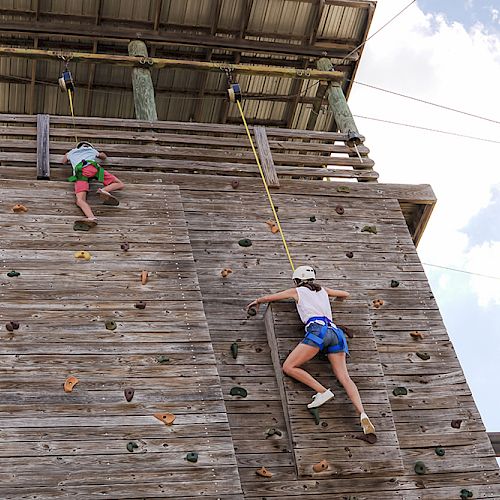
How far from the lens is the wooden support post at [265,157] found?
448 inches

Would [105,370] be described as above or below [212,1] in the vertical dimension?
below

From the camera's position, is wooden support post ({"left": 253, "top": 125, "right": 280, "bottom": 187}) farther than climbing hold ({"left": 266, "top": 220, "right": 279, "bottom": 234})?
Yes

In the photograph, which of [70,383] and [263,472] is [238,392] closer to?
[263,472]

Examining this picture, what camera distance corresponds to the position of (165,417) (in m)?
7.57

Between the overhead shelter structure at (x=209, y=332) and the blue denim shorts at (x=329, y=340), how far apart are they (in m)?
0.26

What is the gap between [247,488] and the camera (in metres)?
7.95

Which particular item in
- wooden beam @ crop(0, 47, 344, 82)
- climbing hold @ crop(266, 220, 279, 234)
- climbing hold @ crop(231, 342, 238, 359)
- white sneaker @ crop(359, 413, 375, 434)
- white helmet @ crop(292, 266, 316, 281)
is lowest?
white sneaker @ crop(359, 413, 375, 434)

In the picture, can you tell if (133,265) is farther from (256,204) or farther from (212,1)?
(212,1)

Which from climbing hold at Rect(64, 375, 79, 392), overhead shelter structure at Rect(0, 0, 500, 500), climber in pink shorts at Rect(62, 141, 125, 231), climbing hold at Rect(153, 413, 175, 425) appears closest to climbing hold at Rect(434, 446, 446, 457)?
overhead shelter structure at Rect(0, 0, 500, 500)

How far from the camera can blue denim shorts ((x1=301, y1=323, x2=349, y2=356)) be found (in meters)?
8.49

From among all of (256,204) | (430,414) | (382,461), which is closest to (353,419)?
(382,461)

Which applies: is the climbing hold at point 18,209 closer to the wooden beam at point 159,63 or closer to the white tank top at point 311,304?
the white tank top at point 311,304

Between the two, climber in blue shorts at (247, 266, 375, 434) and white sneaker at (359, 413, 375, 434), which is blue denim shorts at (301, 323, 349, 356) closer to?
climber in blue shorts at (247, 266, 375, 434)

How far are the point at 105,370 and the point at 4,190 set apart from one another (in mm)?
2865
